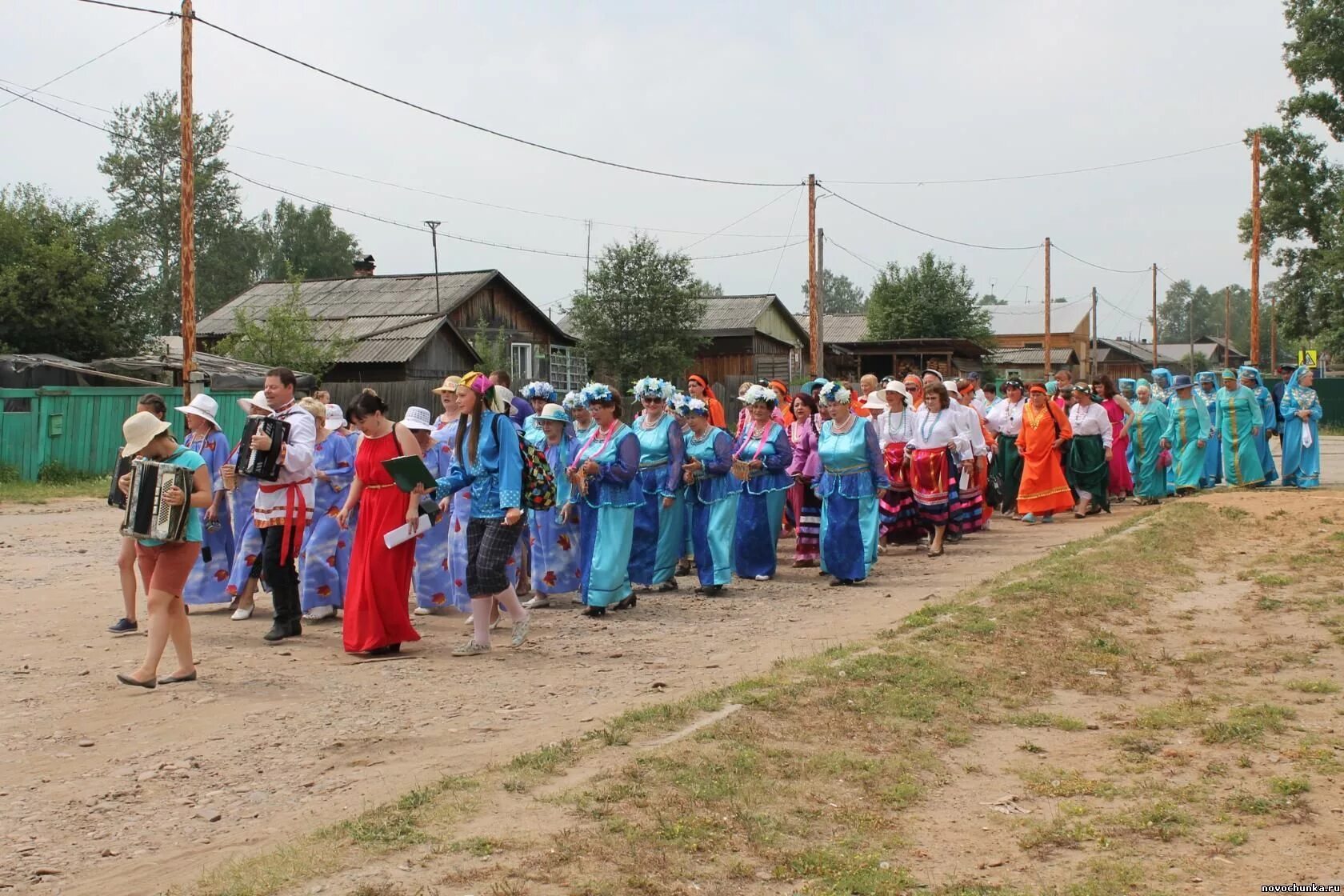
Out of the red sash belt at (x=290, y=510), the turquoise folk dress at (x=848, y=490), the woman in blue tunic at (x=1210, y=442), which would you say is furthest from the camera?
the woman in blue tunic at (x=1210, y=442)

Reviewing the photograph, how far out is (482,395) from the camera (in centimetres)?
843

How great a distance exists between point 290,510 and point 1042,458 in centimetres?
1072

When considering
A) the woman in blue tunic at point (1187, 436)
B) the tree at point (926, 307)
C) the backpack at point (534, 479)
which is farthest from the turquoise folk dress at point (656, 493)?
the tree at point (926, 307)

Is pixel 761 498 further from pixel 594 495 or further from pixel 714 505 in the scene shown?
pixel 594 495

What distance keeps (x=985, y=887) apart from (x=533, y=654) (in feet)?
15.2

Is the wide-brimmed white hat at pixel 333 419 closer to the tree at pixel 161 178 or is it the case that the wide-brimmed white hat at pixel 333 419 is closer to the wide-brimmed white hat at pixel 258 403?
the wide-brimmed white hat at pixel 258 403

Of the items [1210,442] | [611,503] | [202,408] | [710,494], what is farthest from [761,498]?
[1210,442]

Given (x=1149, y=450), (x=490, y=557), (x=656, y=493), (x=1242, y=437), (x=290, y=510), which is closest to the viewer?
(x=490, y=557)

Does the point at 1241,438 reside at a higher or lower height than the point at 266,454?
higher

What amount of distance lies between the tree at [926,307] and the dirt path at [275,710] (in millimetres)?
43886

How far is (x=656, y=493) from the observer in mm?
10742

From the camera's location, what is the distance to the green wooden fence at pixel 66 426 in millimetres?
23047

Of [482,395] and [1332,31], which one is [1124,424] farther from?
[1332,31]

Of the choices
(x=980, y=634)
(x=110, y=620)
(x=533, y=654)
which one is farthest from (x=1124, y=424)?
(x=110, y=620)
